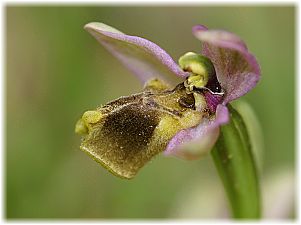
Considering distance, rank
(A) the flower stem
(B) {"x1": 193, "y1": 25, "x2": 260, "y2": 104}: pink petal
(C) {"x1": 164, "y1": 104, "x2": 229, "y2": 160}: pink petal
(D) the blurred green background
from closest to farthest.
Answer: (B) {"x1": 193, "y1": 25, "x2": 260, "y2": 104}: pink petal
(C) {"x1": 164, "y1": 104, "x2": 229, "y2": 160}: pink petal
(A) the flower stem
(D) the blurred green background

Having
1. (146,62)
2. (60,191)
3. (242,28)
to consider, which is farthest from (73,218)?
(146,62)

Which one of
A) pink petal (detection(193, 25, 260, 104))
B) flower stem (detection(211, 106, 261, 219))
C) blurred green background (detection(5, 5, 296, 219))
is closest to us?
pink petal (detection(193, 25, 260, 104))

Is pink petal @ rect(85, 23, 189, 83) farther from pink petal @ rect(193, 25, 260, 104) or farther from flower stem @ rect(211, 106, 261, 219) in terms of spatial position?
flower stem @ rect(211, 106, 261, 219)

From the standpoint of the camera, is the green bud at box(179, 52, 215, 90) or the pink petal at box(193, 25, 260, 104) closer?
the pink petal at box(193, 25, 260, 104)

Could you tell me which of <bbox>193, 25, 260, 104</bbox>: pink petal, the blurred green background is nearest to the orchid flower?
<bbox>193, 25, 260, 104</bbox>: pink petal

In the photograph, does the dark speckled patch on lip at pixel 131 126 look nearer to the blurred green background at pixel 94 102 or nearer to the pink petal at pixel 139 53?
the pink petal at pixel 139 53

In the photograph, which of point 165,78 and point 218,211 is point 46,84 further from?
point 165,78

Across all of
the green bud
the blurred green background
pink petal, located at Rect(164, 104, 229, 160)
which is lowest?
the blurred green background

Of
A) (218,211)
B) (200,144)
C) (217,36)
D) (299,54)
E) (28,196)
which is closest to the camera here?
(217,36)
